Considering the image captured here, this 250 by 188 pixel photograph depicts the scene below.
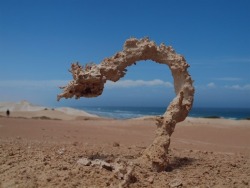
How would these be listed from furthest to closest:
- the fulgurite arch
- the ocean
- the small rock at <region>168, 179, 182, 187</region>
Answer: the ocean
the fulgurite arch
the small rock at <region>168, 179, 182, 187</region>

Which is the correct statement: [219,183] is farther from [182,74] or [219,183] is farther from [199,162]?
[182,74]

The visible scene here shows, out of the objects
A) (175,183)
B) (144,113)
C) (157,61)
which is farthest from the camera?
(144,113)

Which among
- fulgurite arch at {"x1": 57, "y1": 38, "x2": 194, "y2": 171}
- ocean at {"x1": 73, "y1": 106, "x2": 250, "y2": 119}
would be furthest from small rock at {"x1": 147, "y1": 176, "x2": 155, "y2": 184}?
ocean at {"x1": 73, "y1": 106, "x2": 250, "y2": 119}

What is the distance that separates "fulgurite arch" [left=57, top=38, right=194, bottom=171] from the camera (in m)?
7.70

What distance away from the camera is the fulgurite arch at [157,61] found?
25.3 ft

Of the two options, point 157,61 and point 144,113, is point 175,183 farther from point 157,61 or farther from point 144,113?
point 144,113

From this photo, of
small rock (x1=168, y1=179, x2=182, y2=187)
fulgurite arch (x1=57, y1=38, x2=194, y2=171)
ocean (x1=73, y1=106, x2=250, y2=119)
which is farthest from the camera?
ocean (x1=73, y1=106, x2=250, y2=119)

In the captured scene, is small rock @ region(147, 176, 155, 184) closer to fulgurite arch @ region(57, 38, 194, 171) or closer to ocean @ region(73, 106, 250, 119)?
fulgurite arch @ region(57, 38, 194, 171)

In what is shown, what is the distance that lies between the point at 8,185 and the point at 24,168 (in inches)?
27.6

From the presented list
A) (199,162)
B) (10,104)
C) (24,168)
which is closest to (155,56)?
(199,162)

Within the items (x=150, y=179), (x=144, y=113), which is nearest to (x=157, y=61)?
(x=150, y=179)

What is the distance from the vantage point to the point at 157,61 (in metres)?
8.52

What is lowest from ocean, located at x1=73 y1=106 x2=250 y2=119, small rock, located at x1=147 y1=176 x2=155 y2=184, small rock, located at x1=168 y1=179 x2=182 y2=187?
small rock, located at x1=168 y1=179 x2=182 y2=187

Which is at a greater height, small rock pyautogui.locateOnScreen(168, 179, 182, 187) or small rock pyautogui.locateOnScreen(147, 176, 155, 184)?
small rock pyautogui.locateOnScreen(147, 176, 155, 184)
